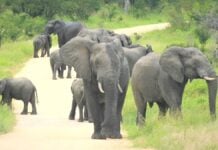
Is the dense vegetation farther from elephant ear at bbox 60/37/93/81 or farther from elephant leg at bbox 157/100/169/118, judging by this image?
elephant ear at bbox 60/37/93/81

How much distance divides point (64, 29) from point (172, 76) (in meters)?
18.9

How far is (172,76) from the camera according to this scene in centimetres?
1241

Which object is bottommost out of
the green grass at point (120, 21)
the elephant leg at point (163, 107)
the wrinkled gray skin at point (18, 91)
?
the green grass at point (120, 21)

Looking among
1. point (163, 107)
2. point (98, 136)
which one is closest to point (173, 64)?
point (163, 107)

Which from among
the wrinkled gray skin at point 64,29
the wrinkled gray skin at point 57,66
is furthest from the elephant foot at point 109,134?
the wrinkled gray skin at point 64,29

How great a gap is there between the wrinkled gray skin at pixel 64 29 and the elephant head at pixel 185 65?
57.8 ft

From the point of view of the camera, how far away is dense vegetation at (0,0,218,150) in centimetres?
1022

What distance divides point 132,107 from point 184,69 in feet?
15.2

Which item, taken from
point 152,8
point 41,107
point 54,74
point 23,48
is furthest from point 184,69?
point 152,8

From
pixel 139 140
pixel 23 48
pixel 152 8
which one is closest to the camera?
pixel 139 140

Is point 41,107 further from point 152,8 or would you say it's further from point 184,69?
point 152,8

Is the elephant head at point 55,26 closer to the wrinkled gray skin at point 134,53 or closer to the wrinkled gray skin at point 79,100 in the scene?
the wrinkled gray skin at point 134,53

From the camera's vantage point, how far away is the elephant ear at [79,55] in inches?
475

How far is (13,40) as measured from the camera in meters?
37.8
